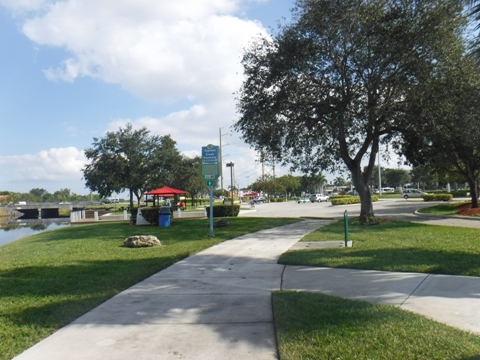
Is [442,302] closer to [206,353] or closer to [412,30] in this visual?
[206,353]

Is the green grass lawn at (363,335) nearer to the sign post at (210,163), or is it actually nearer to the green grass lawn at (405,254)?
the green grass lawn at (405,254)

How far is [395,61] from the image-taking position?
61.1 ft

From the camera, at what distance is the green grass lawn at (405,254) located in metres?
8.95

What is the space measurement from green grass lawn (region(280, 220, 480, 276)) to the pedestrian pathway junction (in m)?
0.55

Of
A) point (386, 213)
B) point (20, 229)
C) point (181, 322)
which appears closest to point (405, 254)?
point (181, 322)

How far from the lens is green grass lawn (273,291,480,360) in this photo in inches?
175

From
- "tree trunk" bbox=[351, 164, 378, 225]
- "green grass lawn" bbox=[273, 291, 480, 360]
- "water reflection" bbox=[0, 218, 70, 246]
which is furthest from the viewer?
"water reflection" bbox=[0, 218, 70, 246]

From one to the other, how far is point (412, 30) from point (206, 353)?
661 inches

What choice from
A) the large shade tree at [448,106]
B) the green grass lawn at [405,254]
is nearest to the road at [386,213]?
the large shade tree at [448,106]

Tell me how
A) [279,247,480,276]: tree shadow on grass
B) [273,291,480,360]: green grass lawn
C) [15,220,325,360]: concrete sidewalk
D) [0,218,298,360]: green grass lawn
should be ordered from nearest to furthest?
[273,291,480,360]: green grass lawn < [15,220,325,360]: concrete sidewalk < [0,218,298,360]: green grass lawn < [279,247,480,276]: tree shadow on grass

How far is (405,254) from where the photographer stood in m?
10.6

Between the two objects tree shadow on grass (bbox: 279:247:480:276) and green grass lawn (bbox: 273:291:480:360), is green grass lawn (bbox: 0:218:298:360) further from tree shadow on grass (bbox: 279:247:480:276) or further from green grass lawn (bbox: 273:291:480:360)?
tree shadow on grass (bbox: 279:247:480:276)

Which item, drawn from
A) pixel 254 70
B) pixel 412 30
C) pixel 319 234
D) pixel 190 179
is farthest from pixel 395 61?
pixel 190 179

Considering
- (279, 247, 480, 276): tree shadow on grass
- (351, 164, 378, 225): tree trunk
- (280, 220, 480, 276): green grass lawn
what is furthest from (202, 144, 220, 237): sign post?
(351, 164, 378, 225): tree trunk
